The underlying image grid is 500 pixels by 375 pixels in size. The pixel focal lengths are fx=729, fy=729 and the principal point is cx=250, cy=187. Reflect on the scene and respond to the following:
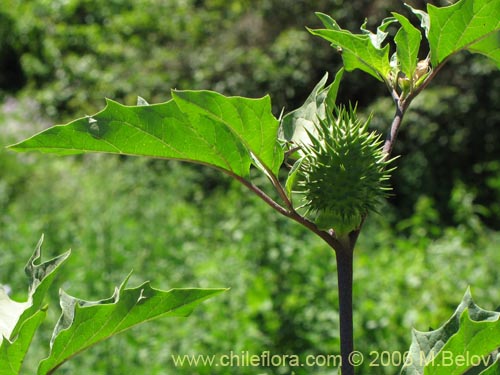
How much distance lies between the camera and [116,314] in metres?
0.66

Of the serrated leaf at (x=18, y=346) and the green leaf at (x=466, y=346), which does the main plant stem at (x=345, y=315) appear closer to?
the green leaf at (x=466, y=346)

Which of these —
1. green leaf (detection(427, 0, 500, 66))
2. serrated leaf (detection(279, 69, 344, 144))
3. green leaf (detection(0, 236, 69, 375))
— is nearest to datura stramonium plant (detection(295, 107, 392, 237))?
serrated leaf (detection(279, 69, 344, 144))

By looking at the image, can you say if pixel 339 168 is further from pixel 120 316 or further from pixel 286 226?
pixel 286 226

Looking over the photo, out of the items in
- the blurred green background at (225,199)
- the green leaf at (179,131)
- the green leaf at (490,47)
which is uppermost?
the green leaf at (490,47)

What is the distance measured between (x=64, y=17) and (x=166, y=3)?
6.34 ft

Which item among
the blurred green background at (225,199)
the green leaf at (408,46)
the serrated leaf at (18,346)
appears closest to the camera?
the serrated leaf at (18,346)

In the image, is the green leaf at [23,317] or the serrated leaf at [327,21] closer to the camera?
the green leaf at [23,317]

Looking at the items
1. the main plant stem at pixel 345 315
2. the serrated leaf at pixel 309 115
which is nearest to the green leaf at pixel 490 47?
the serrated leaf at pixel 309 115

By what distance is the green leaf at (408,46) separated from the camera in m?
0.73

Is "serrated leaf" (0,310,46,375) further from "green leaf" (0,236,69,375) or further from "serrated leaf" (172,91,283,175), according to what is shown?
"serrated leaf" (172,91,283,175)

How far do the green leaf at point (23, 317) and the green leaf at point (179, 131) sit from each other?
105 mm

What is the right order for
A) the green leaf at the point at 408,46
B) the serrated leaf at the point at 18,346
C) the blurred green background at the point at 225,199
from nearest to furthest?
1. the serrated leaf at the point at 18,346
2. the green leaf at the point at 408,46
3. the blurred green background at the point at 225,199

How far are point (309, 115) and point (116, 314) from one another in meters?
0.30

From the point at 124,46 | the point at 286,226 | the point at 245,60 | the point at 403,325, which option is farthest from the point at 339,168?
the point at 124,46
